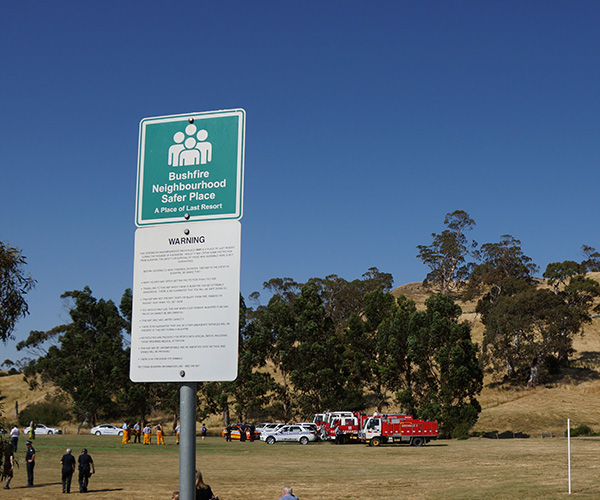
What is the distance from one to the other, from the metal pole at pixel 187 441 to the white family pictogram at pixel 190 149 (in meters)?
1.20

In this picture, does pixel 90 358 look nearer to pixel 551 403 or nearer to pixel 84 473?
pixel 551 403

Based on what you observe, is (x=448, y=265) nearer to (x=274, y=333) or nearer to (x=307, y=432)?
(x=274, y=333)

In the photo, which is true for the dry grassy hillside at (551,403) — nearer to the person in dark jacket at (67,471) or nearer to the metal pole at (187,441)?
the person in dark jacket at (67,471)

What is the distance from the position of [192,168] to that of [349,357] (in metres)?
70.7

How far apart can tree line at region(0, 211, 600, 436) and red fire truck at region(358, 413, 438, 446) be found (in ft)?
34.9

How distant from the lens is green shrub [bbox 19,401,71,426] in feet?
298

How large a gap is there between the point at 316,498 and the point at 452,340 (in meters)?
44.2

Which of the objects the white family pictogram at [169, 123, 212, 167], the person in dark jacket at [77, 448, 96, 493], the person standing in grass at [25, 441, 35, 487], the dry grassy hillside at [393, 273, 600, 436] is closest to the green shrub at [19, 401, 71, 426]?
the dry grassy hillside at [393, 273, 600, 436]

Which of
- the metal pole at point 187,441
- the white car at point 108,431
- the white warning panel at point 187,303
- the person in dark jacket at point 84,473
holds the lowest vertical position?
the white car at point 108,431

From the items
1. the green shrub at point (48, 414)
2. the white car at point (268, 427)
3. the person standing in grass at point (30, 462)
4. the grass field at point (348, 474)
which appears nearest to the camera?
the grass field at point (348, 474)

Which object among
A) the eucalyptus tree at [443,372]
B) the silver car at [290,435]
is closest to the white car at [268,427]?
the silver car at [290,435]

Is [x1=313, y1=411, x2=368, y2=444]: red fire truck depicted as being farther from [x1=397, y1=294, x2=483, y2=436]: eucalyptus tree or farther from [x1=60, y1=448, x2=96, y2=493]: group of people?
[x1=60, y1=448, x2=96, y2=493]: group of people

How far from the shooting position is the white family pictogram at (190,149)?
379 cm

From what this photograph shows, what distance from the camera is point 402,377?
70.2 m
